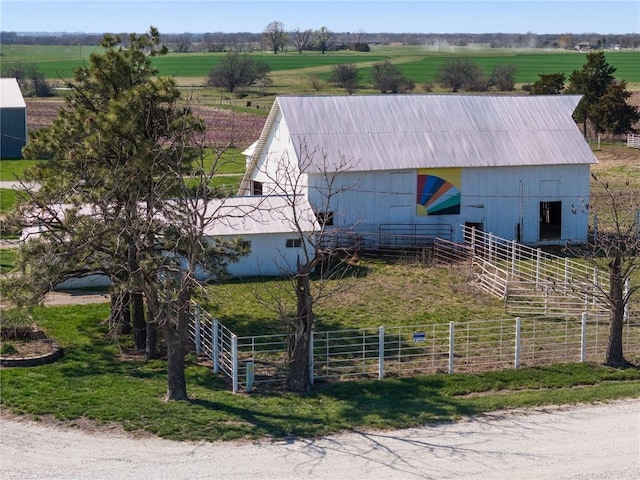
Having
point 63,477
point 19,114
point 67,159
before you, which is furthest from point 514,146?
point 19,114

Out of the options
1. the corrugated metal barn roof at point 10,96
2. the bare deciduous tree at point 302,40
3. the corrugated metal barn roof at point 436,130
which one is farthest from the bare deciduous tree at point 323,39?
the corrugated metal barn roof at point 436,130

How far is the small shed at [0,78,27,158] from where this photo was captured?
61.1m

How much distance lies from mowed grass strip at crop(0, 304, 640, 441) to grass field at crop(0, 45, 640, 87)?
87212 millimetres


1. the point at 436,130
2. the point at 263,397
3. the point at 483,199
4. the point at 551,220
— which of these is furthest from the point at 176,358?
the point at 551,220

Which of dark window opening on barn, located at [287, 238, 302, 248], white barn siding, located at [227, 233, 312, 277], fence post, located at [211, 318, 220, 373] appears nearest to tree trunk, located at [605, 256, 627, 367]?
fence post, located at [211, 318, 220, 373]

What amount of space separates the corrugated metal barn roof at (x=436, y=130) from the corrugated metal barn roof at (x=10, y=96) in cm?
3069

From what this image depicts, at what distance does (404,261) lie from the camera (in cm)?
3344

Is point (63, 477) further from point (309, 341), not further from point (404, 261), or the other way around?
point (404, 261)

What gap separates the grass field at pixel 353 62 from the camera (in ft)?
379

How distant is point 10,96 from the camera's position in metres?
63.8

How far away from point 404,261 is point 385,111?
7007 mm

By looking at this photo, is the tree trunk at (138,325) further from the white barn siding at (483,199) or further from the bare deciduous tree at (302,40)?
the bare deciduous tree at (302,40)

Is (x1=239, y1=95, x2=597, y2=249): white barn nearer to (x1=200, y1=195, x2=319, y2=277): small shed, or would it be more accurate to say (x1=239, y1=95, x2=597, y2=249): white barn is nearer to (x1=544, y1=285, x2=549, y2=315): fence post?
(x1=200, y1=195, x2=319, y2=277): small shed

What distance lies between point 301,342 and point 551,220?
20182 mm
